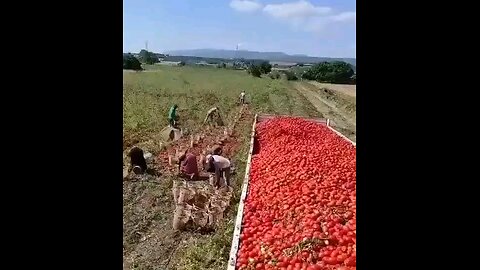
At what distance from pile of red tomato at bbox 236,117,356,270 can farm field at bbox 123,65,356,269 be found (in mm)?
65

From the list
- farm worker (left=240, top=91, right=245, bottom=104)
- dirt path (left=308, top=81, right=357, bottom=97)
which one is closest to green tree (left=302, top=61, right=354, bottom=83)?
dirt path (left=308, top=81, right=357, bottom=97)

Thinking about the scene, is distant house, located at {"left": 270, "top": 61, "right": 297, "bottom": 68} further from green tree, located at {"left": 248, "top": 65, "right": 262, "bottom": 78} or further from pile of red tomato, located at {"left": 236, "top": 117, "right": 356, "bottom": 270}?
pile of red tomato, located at {"left": 236, "top": 117, "right": 356, "bottom": 270}

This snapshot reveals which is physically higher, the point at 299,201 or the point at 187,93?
the point at 187,93

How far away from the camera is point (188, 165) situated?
183 centimetres

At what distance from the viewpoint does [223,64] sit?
6.02 ft

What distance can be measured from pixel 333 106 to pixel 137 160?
761 mm

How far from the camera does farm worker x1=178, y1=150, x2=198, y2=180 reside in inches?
71.8

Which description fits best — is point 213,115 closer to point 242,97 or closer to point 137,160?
point 242,97

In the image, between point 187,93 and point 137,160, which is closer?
point 137,160

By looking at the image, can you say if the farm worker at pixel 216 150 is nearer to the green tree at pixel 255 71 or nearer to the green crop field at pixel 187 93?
the green crop field at pixel 187 93

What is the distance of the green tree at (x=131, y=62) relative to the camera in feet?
5.64

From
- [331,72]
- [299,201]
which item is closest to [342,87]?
[331,72]
